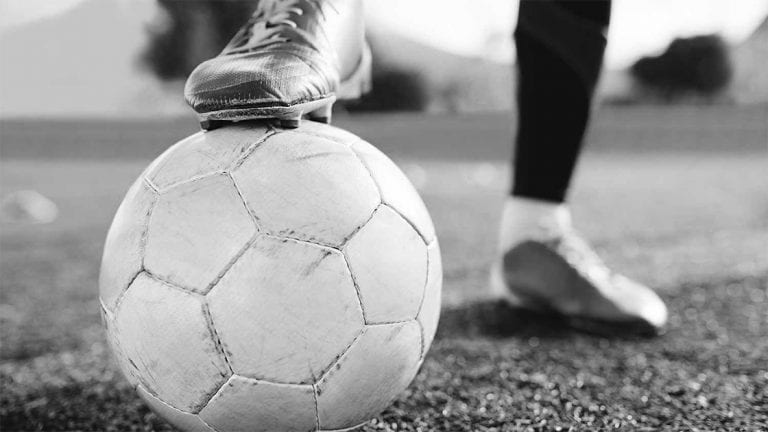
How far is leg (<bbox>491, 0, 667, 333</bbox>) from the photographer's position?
1886 mm

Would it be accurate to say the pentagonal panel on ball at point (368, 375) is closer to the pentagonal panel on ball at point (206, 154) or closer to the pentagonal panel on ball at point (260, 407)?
the pentagonal panel on ball at point (260, 407)

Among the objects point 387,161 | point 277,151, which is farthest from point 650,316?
point 277,151

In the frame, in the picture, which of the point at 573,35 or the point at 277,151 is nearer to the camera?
the point at 277,151

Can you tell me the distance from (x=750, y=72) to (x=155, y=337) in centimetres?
1634

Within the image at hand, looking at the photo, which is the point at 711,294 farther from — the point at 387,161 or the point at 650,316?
the point at 387,161

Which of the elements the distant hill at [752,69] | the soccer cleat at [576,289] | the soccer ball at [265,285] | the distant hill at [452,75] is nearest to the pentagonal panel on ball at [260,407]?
the soccer ball at [265,285]

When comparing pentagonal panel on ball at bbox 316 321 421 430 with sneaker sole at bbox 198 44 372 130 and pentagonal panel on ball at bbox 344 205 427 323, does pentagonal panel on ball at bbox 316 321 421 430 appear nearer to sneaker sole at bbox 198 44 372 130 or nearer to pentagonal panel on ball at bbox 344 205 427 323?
pentagonal panel on ball at bbox 344 205 427 323

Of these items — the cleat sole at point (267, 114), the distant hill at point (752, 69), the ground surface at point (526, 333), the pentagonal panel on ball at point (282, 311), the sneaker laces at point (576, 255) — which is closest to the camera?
the pentagonal panel on ball at point (282, 311)

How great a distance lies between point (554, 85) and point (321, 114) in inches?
33.1

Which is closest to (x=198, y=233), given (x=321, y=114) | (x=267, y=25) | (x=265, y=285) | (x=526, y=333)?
(x=265, y=285)

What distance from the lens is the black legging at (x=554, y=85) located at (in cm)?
188

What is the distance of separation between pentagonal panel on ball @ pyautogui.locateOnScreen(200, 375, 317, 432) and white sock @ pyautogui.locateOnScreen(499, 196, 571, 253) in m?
1.05

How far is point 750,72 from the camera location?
15102 mm

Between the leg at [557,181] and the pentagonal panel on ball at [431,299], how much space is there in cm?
80
